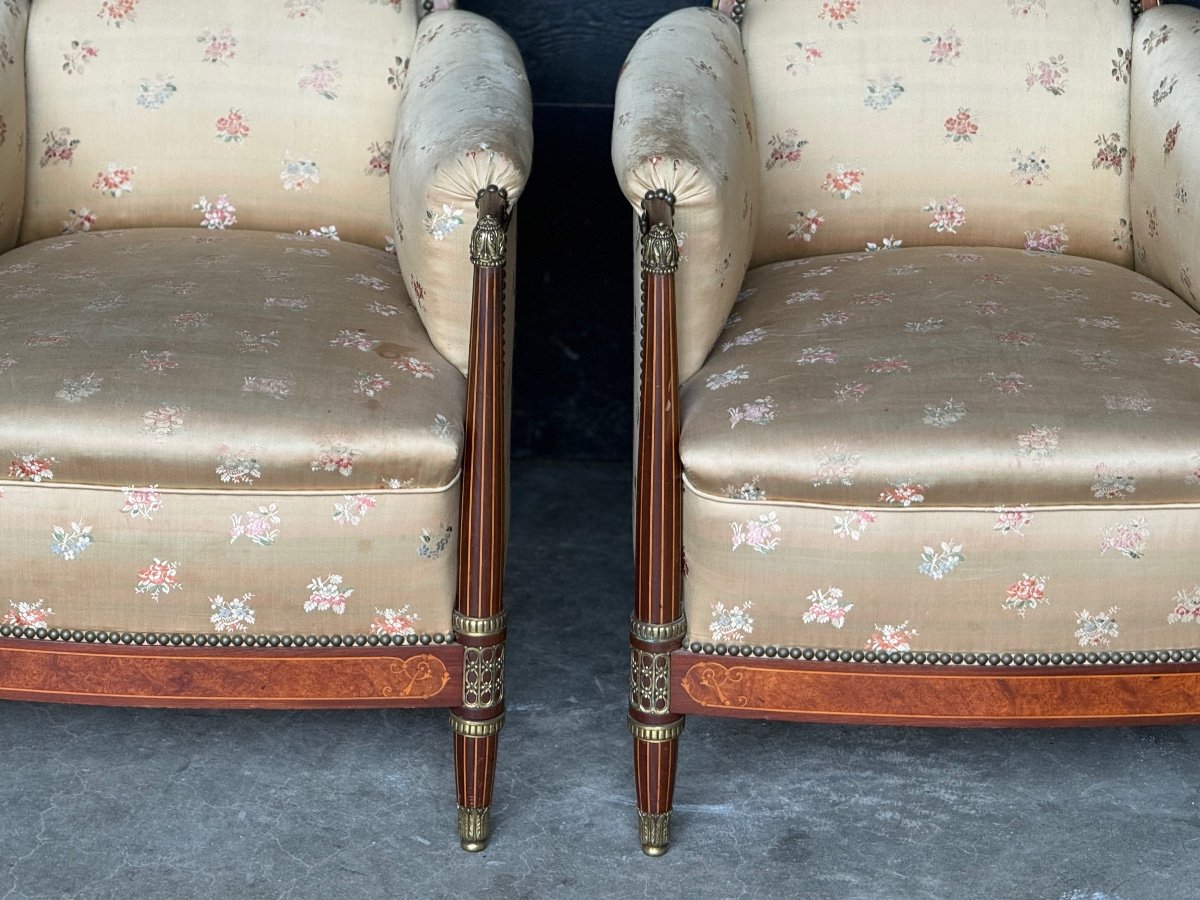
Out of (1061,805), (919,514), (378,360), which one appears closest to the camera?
(919,514)

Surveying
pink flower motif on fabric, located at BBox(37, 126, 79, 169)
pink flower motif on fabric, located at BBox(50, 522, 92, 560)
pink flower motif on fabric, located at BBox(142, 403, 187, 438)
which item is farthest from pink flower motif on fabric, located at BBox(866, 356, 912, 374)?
pink flower motif on fabric, located at BBox(37, 126, 79, 169)

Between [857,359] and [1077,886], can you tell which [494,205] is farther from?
[1077,886]

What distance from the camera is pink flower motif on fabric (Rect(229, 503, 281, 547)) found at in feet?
4.58

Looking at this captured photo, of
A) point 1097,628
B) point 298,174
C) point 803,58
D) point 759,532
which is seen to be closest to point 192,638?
point 759,532

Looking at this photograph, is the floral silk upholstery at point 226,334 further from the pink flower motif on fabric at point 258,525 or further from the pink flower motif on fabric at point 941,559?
the pink flower motif on fabric at point 941,559

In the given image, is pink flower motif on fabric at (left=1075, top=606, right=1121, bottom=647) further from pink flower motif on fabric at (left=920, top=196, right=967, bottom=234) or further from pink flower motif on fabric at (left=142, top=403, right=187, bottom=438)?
pink flower motif on fabric at (left=142, top=403, right=187, bottom=438)

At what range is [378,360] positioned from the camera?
1484 millimetres

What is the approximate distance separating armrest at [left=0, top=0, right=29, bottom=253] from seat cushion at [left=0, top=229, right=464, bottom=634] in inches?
13.9

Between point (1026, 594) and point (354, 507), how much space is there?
655 mm

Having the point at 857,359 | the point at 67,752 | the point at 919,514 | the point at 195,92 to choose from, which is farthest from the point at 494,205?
the point at 67,752

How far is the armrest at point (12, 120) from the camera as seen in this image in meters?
1.78

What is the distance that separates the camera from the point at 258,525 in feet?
4.60

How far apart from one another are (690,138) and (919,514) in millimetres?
439

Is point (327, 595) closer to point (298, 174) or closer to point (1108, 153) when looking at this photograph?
point (298, 174)
